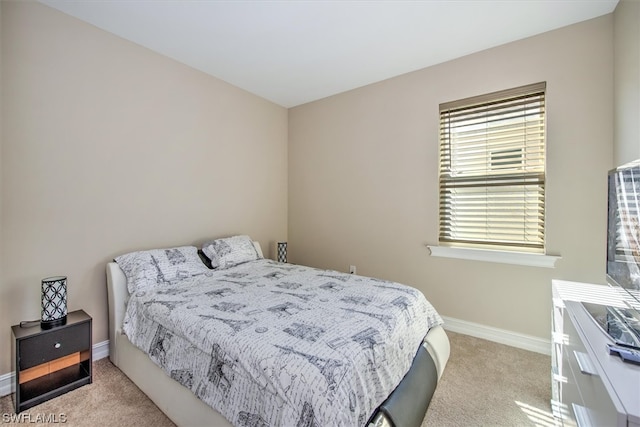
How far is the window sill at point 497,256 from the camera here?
225 centimetres

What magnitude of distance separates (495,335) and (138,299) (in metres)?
2.97

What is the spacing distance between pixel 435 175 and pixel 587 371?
2069 millimetres

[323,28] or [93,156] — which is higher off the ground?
[323,28]

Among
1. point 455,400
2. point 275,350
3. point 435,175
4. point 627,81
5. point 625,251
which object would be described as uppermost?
point 627,81

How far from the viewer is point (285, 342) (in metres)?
1.26

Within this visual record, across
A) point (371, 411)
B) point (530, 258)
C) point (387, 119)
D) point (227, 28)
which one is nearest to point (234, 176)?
point (227, 28)

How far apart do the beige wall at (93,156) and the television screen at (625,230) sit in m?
3.12

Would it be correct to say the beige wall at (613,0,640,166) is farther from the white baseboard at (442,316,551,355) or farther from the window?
the white baseboard at (442,316,551,355)

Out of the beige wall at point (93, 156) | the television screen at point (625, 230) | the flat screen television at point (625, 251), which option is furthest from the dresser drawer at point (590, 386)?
the beige wall at point (93, 156)

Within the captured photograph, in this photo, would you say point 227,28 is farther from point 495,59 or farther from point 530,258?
point 530,258

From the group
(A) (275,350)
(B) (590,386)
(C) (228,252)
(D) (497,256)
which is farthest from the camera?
(C) (228,252)

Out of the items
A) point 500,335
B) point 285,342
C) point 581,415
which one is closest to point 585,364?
point 581,415

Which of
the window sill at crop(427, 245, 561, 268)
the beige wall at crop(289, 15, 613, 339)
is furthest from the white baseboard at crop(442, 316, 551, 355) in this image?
the window sill at crop(427, 245, 561, 268)

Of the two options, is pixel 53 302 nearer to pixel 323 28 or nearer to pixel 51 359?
pixel 51 359
